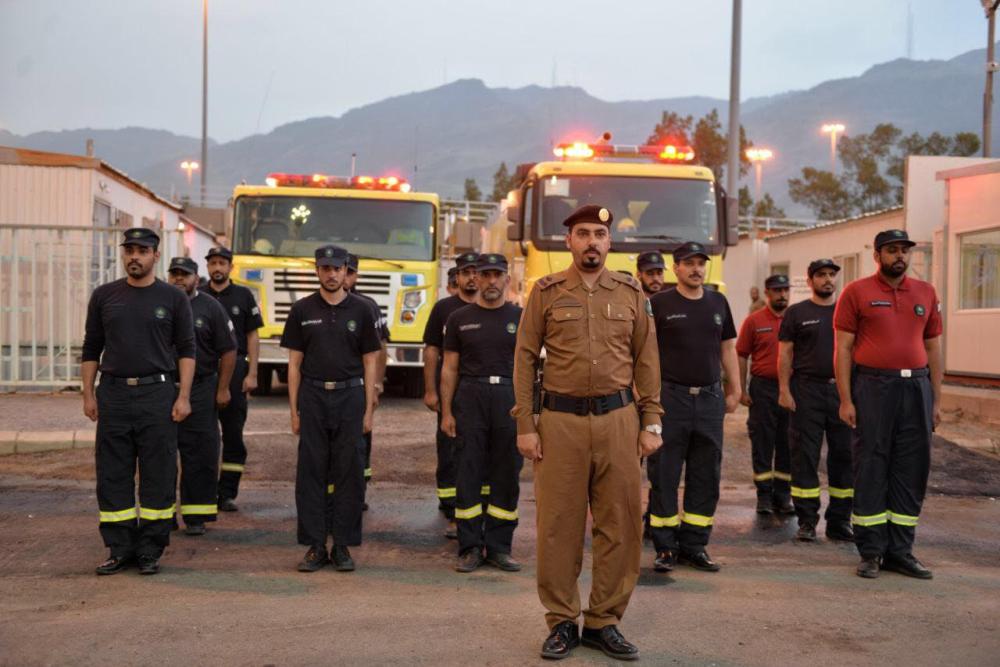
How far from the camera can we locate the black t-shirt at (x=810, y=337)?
8383 mm

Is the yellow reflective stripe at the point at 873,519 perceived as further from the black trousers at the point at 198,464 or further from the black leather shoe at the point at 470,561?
the black trousers at the point at 198,464

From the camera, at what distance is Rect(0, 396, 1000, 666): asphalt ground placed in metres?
5.16

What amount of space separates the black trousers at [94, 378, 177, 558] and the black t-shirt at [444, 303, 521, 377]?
1.89 metres

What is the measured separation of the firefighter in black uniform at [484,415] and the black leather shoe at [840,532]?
2.49 metres

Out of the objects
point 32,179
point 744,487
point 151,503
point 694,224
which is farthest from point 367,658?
point 32,179

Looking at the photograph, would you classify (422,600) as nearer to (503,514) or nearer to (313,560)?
(313,560)

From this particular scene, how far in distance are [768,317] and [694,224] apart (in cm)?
263

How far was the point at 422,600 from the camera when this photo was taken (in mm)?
6102

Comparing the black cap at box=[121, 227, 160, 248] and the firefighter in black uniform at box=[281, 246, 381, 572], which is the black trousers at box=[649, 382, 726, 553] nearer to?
the firefighter in black uniform at box=[281, 246, 381, 572]

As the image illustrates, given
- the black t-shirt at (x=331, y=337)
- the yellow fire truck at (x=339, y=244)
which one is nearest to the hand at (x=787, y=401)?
the black t-shirt at (x=331, y=337)

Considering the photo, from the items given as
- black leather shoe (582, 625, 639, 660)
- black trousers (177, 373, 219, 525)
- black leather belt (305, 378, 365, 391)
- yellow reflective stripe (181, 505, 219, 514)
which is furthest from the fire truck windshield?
black leather shoe (582, 625, 639, 660)

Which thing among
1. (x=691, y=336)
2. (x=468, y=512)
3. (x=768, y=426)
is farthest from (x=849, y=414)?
(x=468, y=512)

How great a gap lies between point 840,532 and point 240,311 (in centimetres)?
497

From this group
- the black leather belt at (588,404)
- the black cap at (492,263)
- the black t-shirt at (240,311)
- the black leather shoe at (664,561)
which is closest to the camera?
the black leather belt at (588,404)
